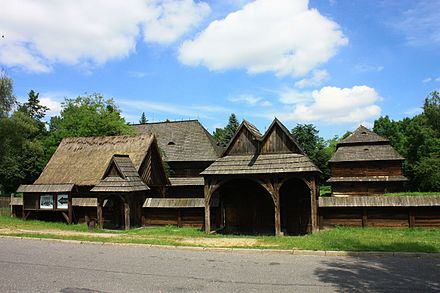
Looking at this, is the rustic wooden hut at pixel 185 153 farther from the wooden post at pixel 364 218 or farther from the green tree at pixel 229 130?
the green tree at pixel 229 130

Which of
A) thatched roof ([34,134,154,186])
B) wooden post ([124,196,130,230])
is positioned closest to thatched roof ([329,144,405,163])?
thatched roof ([34,134,154,186])

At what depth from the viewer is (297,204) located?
70.1 ft

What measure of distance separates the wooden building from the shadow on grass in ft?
90.7

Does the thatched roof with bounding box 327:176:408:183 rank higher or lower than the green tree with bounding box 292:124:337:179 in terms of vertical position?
lower

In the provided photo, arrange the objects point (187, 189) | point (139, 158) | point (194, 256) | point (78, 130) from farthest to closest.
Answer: point (78, 130), point (187, 189), point (139, 158), point (194, 256)

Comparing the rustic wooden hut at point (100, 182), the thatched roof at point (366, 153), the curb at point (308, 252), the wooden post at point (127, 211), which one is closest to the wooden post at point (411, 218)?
the curb at point (308, 252)

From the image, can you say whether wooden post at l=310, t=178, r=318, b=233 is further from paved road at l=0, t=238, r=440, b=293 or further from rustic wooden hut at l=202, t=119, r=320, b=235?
paved road at l=0, t=238, r=440, b=293

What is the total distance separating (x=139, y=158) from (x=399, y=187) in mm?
27168

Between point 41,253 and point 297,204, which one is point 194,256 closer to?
point 41,253

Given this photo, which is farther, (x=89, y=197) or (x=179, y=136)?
(x=179, y=136)

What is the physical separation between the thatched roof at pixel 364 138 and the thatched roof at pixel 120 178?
1050 inches

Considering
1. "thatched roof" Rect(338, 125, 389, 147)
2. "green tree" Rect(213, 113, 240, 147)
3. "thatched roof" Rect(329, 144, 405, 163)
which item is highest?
"green tree" Rect(213, 113, 240, 147)

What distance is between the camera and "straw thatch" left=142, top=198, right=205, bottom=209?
22.5 meters

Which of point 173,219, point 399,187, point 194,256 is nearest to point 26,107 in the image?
point 173,219
